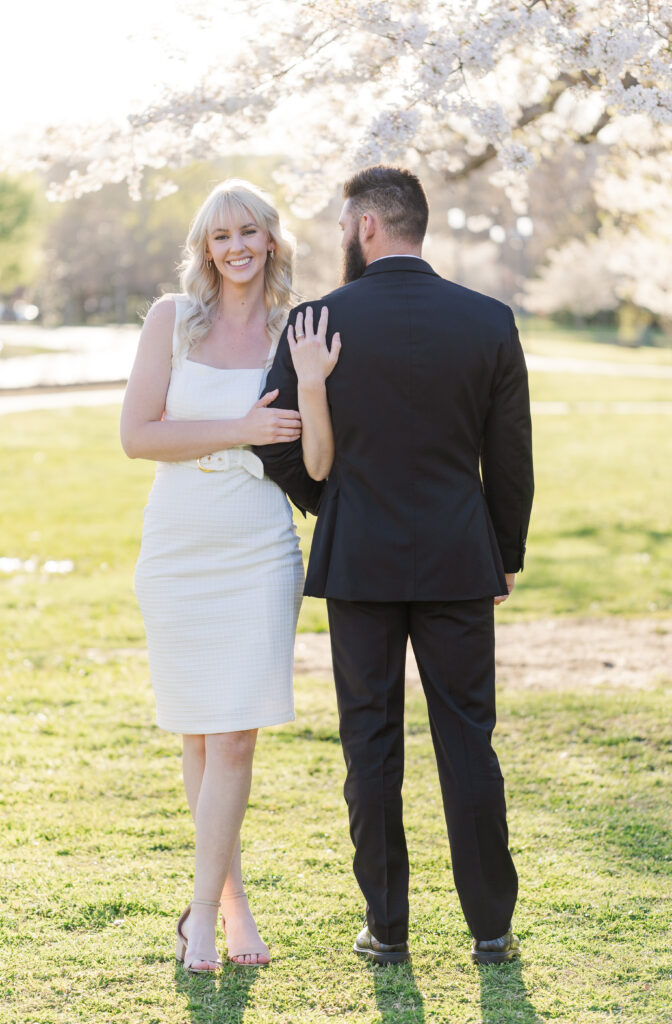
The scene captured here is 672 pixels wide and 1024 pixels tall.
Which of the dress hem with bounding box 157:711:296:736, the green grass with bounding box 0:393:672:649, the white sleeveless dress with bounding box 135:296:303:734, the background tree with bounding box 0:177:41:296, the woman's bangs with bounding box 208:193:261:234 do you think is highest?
the background tree with bounding box 0:177:41:296

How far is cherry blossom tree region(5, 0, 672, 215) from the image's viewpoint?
4340 mm

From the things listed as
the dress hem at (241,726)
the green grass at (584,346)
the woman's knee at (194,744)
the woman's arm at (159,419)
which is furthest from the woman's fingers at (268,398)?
the green grass at (584,346)

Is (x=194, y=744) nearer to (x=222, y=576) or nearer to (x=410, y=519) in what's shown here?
(x=222, y=576)

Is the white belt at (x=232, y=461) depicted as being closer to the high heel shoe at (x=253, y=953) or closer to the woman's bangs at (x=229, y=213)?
the woman's bangs at (x=229, y=213)

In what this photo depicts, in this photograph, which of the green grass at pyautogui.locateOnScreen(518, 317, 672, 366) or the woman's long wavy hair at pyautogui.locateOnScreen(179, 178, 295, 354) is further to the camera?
the green grass at pyautogui.locateOnScreen(518, 317, 672, 366)

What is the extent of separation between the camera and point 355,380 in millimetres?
3127

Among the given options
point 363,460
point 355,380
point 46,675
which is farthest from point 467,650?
point 46,675

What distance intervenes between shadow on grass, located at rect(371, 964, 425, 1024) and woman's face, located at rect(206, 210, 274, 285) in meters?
2.07

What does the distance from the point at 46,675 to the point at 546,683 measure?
291 cm

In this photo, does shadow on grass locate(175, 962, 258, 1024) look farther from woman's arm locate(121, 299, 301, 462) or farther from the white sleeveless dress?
woman's arm locate(121, 299, 301, 462)

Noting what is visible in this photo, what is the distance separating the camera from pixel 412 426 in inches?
122

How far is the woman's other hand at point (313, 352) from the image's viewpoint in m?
3.10

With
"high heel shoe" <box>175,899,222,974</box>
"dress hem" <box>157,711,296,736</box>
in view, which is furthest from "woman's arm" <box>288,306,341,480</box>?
"high heel shoe" <box>175,899,222,974</box>

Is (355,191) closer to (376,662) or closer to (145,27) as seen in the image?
(376,662)
